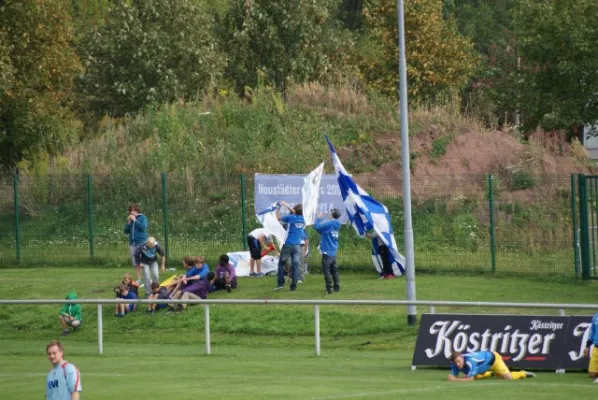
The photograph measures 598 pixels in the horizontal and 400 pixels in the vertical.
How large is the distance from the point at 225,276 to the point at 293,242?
2020 mm

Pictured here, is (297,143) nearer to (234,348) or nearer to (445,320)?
(234,348)

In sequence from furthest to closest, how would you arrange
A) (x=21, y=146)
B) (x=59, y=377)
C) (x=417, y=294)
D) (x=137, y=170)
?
(x=21, y=146) < (x=137, y=170) < (x=417, y=294) < (x=59, y=377)

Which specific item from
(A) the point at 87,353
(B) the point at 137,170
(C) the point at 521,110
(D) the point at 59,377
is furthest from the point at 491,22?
(D) the point at 59,377

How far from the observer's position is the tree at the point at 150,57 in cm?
5034

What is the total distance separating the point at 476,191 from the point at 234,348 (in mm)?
9621

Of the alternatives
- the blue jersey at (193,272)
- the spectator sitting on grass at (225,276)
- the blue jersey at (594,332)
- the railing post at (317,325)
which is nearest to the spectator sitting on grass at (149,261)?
the blue jersey at (193,272)

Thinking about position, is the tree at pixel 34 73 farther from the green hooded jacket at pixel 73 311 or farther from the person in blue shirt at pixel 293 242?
the person in blue shirt at pixel 293 242

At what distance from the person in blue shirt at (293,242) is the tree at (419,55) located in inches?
998

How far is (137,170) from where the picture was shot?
38875 millimetres

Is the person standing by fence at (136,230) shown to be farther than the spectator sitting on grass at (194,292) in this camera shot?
Yes

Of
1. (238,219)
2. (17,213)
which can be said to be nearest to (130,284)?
(238,219)

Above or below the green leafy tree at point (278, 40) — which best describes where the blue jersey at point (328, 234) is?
below

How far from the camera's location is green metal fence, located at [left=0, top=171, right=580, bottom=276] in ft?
101

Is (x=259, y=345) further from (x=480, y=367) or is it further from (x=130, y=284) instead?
(x=480, y=367)
